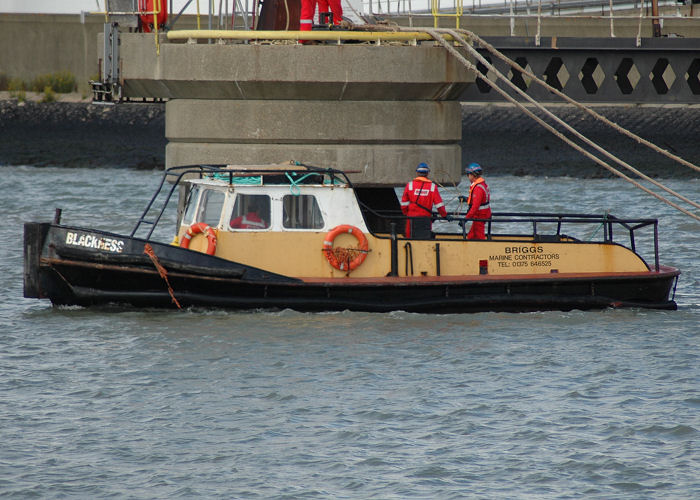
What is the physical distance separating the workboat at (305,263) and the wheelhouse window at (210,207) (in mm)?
12

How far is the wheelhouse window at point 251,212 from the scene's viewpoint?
1358 centimetres

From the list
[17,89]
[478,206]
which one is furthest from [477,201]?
[17,89]

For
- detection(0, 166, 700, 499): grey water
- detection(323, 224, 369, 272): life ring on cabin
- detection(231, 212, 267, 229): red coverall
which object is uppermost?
detection(231, 212, 267, 229): red coverall

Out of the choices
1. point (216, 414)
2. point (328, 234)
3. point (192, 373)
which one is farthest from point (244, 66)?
point (216, 414)

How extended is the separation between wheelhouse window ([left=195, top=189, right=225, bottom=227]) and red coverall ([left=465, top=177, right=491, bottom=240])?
120 inches

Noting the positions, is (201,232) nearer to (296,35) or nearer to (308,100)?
(308,100)

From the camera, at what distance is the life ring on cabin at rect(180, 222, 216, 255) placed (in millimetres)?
13453

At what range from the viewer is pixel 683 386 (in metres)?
10.9

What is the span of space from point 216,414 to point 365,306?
3857 mm

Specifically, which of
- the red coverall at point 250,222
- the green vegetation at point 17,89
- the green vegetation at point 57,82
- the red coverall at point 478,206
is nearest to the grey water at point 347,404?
the red coverall at point 250,222

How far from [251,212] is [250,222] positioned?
0.12 metres

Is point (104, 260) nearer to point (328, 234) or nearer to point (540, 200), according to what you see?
point (328, 234)

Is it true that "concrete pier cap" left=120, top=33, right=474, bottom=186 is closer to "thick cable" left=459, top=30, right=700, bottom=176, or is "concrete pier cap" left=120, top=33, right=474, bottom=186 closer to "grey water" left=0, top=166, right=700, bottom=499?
"thick cable" left=459, top=30, right=700, bottom=176

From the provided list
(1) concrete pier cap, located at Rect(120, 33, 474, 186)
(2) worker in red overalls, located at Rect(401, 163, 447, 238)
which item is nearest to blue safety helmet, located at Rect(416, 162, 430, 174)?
(2) worker in red overalls, located at Rect(401, 163, 447, 238)
